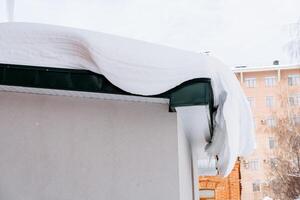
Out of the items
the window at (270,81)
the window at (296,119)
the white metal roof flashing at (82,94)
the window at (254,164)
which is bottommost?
the window at (254,164)

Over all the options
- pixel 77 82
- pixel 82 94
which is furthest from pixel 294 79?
pixel 77 82

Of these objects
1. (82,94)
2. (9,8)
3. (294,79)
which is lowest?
(82,94)

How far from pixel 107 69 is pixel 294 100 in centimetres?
1939

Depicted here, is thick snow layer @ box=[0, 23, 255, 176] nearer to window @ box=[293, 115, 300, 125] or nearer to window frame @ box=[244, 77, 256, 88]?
window @ box=[293, 115, 300, 125]

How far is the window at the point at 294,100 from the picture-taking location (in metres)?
19.5

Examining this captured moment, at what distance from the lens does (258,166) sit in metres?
24.4

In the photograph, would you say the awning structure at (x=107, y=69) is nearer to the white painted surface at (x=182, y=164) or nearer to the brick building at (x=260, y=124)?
the white painted surface at (x=182, y=164)

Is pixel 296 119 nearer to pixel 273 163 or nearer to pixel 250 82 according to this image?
pixel 273 163

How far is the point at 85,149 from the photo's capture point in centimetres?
245

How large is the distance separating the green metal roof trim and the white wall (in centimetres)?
18

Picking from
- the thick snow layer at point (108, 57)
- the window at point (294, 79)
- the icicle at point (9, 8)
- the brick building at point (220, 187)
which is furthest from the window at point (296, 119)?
the thick snow layer at point (108, 57)

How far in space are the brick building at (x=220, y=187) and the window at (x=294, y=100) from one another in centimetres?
886

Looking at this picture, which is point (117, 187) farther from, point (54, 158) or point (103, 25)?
point (103, 25)

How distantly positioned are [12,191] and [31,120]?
1.54 ft
